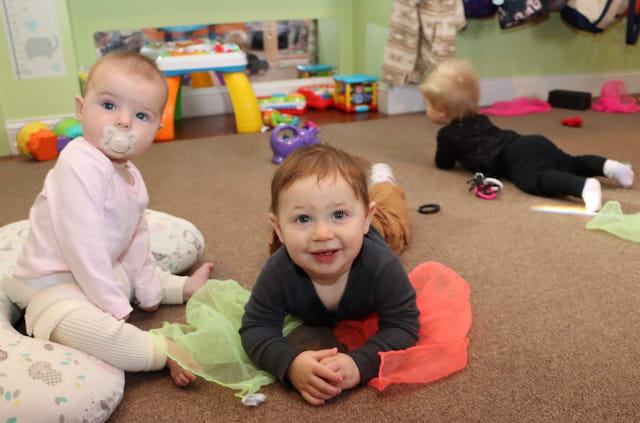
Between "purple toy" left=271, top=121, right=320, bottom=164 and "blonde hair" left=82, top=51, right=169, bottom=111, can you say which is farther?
"purple toy" left=271, top=121, right=320, bottom=164

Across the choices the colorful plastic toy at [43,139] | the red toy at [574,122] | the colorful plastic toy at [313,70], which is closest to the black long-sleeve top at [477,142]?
the red toy at [574,122]

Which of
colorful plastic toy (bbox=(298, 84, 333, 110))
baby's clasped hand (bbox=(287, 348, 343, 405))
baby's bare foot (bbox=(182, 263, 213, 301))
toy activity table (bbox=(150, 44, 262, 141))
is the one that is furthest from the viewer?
colorful plastic toy (bbox=(298, 84, 333, 110))

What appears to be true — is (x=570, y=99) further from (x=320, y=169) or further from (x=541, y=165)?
(x=320, y=169)

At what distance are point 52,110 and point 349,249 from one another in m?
2.07

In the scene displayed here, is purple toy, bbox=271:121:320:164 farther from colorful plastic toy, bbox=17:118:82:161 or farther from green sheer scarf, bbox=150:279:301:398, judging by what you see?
green sheer scarf, bbox=150:279:301:398

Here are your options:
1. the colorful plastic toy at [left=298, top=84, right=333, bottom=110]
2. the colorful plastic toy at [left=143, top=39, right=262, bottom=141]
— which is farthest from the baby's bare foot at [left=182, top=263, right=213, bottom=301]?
the colorful plastic toy at [left=298, top=84, right=333, bottom=110]

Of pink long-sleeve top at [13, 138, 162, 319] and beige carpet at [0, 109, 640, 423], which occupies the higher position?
pink long-sleeve top at [13, 138, 162, 319]

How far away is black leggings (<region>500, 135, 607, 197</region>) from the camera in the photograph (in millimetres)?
1767

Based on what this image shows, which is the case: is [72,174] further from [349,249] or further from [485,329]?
[485,329]

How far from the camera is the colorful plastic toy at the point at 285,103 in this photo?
9.98 ft

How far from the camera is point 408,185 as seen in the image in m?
1.94

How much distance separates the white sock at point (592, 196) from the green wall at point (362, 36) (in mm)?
1574

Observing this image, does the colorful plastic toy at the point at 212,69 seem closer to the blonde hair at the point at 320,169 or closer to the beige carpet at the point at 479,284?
the beige carpet at the point at 479,284

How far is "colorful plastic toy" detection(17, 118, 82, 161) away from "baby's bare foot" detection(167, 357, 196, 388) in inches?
64.1
